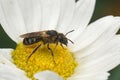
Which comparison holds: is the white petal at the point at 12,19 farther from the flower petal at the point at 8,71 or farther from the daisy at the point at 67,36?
the flower petal at the point at 8,71

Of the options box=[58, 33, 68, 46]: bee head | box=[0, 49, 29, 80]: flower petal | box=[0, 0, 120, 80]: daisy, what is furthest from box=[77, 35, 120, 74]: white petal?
box=[0, 49, 29, 80]: flower petal

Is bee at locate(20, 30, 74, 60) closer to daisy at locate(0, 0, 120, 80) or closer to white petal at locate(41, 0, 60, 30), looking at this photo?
daisy at locate(0, 0, 120, 80)

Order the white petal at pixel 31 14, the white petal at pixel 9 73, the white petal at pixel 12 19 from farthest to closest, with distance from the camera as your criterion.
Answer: the white petal at pixel 31 14 → the white petal at pixel 12 19 → the white petal at pixel 9 73

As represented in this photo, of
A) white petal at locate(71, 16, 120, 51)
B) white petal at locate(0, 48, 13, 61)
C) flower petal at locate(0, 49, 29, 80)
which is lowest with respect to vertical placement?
white petal at locate(71, 16, 120, 51)

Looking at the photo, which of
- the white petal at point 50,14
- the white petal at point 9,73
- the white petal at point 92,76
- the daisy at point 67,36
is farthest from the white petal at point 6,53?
the white petal at point 50,14

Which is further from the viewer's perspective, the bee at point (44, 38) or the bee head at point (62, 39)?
the bee head at point (62, 39)

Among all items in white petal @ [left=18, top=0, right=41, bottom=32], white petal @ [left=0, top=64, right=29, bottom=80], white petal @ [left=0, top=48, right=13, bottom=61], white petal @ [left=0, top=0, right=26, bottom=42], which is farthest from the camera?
white petal @ [left=18, top=0, right=41, bottom=32]
